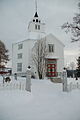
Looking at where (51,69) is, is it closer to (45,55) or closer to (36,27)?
(45,55)

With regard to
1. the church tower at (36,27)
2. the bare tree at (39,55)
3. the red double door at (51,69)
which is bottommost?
the red double door at (51,69)

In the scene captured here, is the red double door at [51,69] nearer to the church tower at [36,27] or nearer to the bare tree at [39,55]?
the bare tree at [39,55]

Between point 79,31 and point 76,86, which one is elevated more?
point 79,31

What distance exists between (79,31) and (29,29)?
16.4m

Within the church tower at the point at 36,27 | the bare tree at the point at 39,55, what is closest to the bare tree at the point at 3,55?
the church tower at the point at 36,27

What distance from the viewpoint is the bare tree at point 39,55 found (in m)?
19.5

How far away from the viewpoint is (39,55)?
1988cm

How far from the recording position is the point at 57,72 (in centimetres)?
2080

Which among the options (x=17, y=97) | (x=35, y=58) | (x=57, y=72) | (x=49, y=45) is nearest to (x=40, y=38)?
(x=49, y=45)

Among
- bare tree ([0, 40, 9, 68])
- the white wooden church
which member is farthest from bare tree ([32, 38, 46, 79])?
bare tree ([0, 40, 9, 68])

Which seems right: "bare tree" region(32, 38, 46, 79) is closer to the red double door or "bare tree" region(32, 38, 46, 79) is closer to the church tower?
the red double door

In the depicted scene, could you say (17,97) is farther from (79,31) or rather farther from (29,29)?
(29,29)

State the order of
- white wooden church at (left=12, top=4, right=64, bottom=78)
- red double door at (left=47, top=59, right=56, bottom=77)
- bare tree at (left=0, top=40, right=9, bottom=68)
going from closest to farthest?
white wooden church at (left=12, top=4, right=64, bottom=78), red double door at (left=47, top=59, right=56, bottom=77), bare tree at (left=0, top=40, right=9, bottom=68)

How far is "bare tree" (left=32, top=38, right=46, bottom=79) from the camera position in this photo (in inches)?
770
